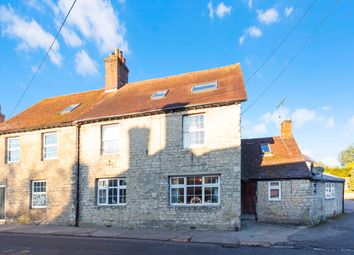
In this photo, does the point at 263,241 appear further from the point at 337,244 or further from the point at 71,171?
the point at 71,171

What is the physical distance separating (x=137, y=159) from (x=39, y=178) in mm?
6626

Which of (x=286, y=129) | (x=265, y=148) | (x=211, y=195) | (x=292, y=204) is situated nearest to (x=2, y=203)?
(x=211, y=195)

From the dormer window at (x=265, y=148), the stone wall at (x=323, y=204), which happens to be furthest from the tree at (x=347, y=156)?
the dormer window at (x=265, y=148)

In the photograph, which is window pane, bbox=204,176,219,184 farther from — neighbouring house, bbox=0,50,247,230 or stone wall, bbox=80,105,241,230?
stone wall, bbox=80,105,241,230

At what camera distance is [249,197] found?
1731cm

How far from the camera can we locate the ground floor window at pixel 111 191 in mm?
14977

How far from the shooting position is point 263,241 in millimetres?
10844

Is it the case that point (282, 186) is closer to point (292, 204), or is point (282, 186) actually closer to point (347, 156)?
point (292, 204)

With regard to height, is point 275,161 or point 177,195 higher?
point 275,161

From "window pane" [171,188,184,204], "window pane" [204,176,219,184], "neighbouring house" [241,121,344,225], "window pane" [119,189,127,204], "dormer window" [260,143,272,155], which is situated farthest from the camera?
"dormer window" [260,143,272,155]

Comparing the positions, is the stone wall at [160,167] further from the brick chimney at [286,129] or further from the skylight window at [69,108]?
the brick chimney at [286,129]

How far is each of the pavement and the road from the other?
715mm

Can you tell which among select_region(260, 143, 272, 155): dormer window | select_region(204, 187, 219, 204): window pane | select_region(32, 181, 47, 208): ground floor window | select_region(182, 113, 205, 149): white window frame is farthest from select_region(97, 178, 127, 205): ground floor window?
select_region(260, 143, 272, 155): dormer window

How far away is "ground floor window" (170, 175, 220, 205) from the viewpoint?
13531mm
